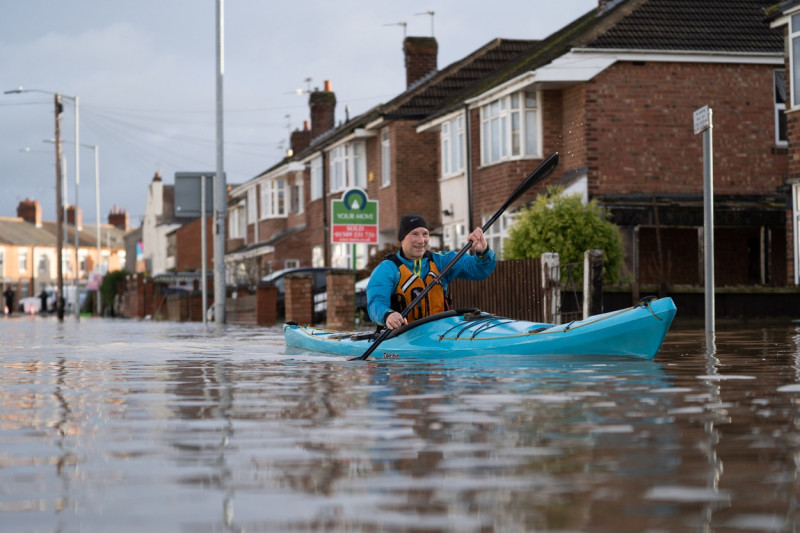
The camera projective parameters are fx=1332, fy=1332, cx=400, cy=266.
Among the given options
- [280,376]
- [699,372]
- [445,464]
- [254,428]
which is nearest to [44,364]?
[280,376]

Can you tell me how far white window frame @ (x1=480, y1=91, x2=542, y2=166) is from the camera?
109 feet

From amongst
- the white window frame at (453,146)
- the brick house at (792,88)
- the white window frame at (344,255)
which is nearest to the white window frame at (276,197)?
the white window frame at (344,255)

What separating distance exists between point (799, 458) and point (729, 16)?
29197mm

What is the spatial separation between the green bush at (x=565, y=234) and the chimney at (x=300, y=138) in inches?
1763

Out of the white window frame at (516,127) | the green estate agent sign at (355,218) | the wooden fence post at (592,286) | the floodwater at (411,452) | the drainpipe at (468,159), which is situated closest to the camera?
the floodwater at (411,452)

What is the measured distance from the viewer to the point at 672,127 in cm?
3142

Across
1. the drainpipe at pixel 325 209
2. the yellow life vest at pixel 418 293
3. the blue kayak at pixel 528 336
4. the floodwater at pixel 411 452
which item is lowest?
the floodwater at pixel 411 452

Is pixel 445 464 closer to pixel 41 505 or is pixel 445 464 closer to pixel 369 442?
pixel 369 442

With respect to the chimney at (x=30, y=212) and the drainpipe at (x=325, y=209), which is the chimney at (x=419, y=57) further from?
the chimney at (x=30, y=212)

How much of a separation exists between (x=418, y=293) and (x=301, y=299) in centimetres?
1853

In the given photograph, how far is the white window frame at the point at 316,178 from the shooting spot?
52969mm

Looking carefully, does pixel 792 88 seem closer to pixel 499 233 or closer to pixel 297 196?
pixel 499 233

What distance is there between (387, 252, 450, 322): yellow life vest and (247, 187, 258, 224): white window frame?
52841 mm

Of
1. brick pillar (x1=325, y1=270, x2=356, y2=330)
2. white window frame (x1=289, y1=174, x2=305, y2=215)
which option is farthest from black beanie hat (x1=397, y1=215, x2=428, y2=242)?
white window frame (x1=289, y1=174, x2=305, y2=215)
